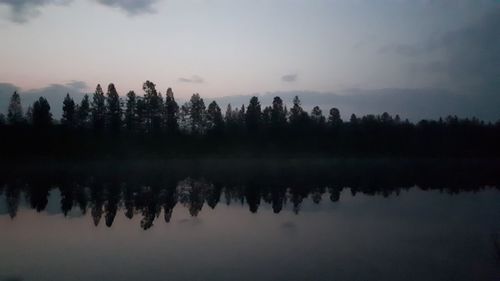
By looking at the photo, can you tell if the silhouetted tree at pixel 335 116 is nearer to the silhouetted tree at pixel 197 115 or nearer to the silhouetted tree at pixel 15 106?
the silhouetted tree at pixel 197 115

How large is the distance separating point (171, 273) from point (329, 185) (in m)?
27.6

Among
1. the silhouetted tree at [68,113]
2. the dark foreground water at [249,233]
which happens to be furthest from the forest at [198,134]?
the dark foreground water at [249,233]

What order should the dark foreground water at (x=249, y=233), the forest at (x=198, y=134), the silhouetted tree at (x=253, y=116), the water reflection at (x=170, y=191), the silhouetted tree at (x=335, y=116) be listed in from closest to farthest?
the dark foreground water at (x=249, y=233) < the water reflection at (x=170, y=191) < the forest at (x=198, y=134) < the silhouetted tree at (x=253, y=116) < the silhouetted tree at (x=335, y=116)

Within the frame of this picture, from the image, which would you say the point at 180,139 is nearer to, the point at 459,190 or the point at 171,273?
the point at 459,190

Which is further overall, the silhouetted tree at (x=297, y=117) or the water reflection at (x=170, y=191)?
the silhouetted tree at (x=297, y=117)

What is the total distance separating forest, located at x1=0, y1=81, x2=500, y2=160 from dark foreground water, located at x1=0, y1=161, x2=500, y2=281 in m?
31.8

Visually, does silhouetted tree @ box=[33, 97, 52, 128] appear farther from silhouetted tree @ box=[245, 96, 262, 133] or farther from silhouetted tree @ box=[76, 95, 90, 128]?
silhouetted tree @ box=[245, 96, 262, 133]

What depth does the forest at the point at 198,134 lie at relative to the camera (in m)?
66.4

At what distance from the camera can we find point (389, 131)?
9750 cm

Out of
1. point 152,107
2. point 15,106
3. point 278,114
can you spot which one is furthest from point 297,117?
point 15,106

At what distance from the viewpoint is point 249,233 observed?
19625 mm

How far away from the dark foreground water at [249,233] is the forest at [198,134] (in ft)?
104

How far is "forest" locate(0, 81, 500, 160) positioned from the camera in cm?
6644

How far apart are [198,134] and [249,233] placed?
63.6m
